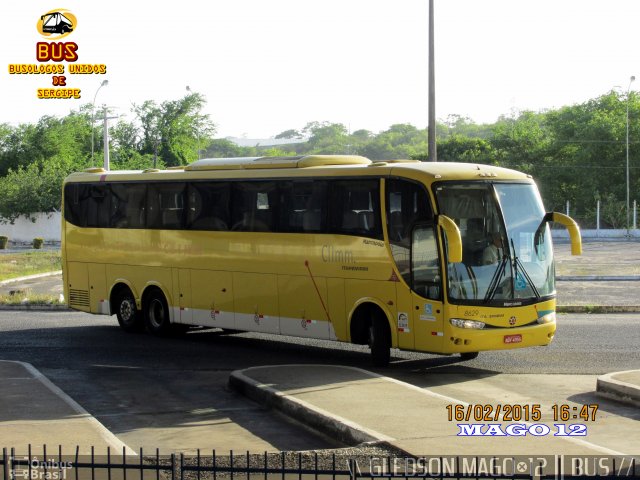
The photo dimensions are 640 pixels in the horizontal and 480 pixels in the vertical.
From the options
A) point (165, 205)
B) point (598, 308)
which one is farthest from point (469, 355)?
point (598, 308)

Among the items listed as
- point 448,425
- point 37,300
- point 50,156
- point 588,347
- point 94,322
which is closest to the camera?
point 448,425

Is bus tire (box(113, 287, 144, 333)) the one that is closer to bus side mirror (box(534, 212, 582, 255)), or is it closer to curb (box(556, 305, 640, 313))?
bus side mirror (box(534, 212, 582, 255))

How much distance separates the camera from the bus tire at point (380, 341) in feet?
56.2

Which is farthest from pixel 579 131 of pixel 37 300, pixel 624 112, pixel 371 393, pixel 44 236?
pixel 371 393

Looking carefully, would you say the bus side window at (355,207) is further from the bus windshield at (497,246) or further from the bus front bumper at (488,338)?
the bus front bumper at (488,338)

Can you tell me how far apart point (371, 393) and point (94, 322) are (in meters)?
13.3

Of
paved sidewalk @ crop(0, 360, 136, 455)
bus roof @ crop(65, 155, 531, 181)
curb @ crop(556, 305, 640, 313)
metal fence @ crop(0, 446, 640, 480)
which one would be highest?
bus roof @ crop(65, 155, 531, 181)

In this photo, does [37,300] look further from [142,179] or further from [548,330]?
[548,330]

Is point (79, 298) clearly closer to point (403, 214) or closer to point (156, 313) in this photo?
point (156, 313)

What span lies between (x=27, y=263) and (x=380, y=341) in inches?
1457

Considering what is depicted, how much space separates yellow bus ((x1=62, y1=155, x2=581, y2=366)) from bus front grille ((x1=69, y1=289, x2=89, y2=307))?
25cm

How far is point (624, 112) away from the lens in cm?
8875

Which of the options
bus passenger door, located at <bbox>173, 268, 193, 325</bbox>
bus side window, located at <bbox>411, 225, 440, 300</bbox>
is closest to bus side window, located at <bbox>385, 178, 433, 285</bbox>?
bus side window, located at <bbox>411, 225, 440, 300</bbox>

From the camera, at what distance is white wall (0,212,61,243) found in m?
77.2
